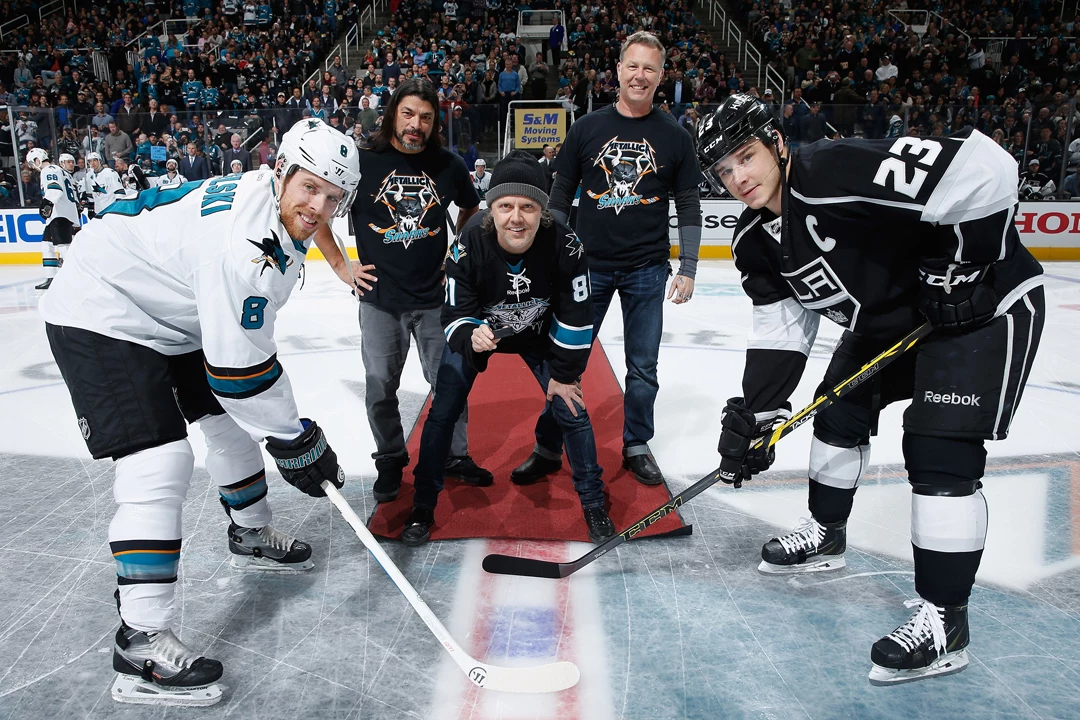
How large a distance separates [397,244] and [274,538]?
3.44 feet

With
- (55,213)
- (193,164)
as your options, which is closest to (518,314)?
(55,213)

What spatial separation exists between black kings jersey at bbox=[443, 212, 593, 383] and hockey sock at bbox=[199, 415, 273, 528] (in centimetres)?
67

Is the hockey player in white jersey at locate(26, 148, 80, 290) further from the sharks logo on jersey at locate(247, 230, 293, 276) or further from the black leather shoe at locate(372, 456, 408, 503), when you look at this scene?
the sharks logo on jersey at locate(247, 230, 293, 276)

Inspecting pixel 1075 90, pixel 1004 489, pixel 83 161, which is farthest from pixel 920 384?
pixel 1075 90

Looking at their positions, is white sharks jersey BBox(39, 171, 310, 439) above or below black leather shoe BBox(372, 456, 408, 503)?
above

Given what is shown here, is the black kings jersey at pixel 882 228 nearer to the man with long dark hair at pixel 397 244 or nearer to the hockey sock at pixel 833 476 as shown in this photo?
the hockey sock at pixel 833 476

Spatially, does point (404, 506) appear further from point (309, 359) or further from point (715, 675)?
point (309, 359)

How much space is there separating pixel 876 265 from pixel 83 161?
9377 millimetres

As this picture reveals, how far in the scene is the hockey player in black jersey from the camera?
170cm

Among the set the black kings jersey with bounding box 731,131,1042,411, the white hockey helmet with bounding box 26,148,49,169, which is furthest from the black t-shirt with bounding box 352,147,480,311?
the white hockey helmet with bounding box 26,148,49,169

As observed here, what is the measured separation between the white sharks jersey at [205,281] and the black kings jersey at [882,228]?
1.19 m

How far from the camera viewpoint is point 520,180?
7.36 feet

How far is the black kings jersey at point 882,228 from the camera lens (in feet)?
5.51

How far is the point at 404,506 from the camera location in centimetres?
281
